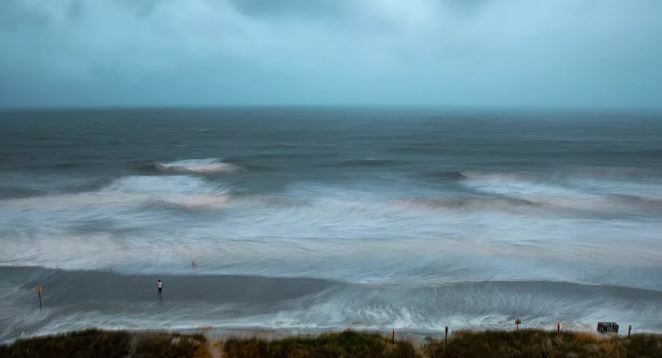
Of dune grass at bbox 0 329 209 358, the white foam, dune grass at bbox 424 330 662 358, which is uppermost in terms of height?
the white foam

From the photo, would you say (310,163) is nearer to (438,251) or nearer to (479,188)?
(479,188)

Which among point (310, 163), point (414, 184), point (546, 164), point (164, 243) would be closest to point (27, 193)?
point (164, 243)

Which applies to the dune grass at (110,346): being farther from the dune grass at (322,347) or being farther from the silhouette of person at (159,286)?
the silhouette of person at (159,286)

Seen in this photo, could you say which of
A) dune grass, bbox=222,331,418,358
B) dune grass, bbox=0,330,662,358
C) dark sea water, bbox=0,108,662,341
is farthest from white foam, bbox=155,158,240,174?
dune grass, bbox=222,331,418,358

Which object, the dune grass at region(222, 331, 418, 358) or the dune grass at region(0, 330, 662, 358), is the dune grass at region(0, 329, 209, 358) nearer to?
the dune grass at region(0, 330, 662, 358)

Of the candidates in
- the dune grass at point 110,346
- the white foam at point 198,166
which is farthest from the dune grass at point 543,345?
the white foam at point 198,166

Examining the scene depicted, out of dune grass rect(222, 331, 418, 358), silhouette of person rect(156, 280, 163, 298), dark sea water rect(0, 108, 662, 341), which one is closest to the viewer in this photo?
dune grass rect(222, 331, 418, 358)

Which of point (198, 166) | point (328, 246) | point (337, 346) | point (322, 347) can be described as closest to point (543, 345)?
point (337, 346)
